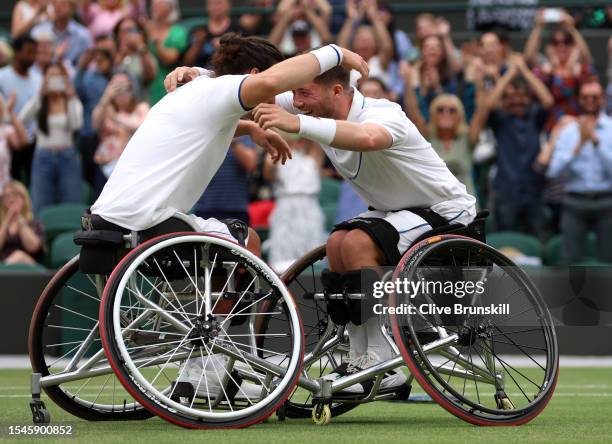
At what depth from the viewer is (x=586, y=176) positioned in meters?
11.7

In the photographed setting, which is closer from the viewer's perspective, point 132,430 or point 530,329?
point 132,430

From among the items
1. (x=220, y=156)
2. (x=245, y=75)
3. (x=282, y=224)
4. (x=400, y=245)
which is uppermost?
(x=245, y=75)

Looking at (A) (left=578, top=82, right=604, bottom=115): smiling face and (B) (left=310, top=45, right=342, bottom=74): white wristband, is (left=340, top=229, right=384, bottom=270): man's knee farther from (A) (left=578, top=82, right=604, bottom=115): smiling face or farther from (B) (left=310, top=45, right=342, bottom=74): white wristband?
(A) (left=578, top=82, right=604, bottom=115): smiling face

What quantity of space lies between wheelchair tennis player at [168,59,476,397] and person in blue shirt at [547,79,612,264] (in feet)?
18.9

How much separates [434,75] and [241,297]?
23.5 feet

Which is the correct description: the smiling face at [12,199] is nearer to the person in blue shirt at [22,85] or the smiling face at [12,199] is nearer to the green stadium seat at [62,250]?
the green stadium seat at [62,250]

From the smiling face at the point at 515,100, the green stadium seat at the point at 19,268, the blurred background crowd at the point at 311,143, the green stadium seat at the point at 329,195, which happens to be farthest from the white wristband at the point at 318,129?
the smiling face at the point at 515,100

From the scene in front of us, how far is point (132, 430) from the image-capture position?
5.45 metres

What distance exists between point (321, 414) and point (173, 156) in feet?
4.31

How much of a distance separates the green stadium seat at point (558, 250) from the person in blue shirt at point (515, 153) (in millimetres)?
245

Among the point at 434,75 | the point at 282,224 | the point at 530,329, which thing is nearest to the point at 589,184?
the point at 434,75

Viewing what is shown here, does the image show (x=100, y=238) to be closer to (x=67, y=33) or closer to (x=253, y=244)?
(x=253, y=244)

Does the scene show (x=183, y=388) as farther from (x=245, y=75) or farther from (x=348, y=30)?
(x=348, y=30)

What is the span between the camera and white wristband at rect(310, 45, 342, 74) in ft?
18.1
